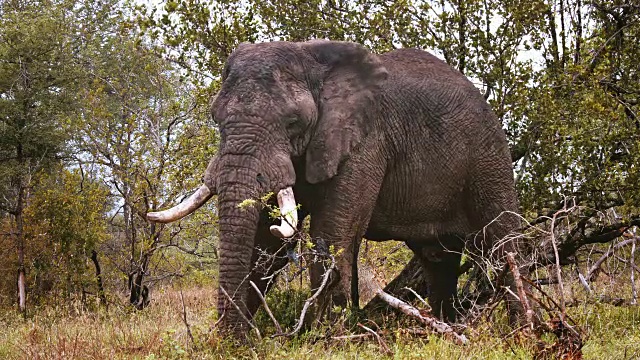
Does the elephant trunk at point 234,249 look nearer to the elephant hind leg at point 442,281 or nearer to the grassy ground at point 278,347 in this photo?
the grassy ground at point 278,347

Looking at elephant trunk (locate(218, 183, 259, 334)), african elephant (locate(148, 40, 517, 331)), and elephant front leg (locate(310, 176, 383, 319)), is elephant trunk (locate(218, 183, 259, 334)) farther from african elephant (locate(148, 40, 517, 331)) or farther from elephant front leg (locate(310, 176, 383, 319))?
elephant front leg (locate(310, 176, 383, 319))

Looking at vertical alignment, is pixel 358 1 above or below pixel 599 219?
above

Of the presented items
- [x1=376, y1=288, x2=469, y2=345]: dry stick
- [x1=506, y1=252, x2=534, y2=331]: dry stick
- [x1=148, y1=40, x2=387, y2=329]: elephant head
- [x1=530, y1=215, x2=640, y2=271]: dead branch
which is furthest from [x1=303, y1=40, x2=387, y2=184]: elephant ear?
[x1=530, y1=215, x2=640, y2=271]: dead branch

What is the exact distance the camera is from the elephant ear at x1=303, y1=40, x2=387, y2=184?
7000 mm

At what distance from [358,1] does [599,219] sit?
13.3ft

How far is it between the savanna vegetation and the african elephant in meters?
0.58

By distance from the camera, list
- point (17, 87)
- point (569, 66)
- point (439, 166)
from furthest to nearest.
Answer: point (17, 87) → point (569, 66) → point (439, 166)

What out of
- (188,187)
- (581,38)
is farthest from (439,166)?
(188,187)

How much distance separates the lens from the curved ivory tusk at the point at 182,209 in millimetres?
6688

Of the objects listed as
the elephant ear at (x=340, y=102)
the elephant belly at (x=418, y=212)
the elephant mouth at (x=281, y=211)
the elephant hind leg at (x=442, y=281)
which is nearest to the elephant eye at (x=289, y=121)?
the elephant ear at (x=340, y=102)

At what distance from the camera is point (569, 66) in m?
8.55

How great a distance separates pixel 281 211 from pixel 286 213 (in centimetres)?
21

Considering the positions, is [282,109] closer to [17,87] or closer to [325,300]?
[325,300]

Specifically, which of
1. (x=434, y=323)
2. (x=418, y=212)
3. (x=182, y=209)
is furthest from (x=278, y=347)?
(x=418, y=212)
